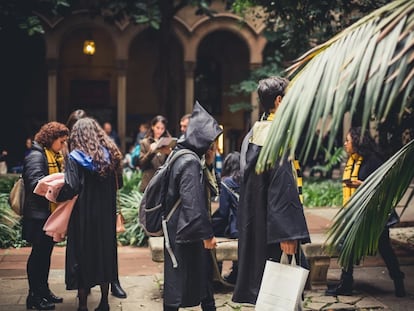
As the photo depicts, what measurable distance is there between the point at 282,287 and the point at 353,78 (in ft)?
6.33

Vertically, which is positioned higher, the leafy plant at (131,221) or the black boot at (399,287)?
the leafy plant at (131,221)

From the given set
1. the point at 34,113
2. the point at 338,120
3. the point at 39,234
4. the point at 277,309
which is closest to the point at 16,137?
the point at 34,113

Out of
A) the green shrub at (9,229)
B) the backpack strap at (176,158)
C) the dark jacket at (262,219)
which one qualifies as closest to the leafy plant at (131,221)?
the green shrub at (9,229)

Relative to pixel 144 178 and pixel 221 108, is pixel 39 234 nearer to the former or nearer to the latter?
pixel 144 178

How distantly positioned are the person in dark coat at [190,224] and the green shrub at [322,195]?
8547 mm

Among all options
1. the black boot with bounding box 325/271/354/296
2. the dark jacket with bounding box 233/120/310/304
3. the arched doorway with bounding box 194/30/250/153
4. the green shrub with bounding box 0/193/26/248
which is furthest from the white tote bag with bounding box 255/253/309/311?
the arched doorway with bounding box 194/30/250/153

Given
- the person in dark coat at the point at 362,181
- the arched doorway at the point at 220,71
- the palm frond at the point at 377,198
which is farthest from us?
the arched doorway at the point at 220,71

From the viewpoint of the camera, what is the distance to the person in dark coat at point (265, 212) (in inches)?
176

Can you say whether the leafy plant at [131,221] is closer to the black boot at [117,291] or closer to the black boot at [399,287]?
the black boot at [117,291]

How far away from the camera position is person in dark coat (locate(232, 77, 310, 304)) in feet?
14.7

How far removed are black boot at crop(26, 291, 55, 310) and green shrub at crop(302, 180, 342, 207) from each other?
26.6 feet

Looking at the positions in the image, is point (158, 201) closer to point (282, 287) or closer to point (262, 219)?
point (262, 219)

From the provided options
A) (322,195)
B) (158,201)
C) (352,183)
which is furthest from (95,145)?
(322,195)

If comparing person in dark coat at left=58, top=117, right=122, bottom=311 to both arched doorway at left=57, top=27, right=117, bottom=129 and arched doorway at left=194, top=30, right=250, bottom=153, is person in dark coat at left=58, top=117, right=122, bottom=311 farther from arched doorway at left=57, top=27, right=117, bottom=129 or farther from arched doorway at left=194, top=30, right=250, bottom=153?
arched doorway at left=194, top=30, right=250, bottom=153
